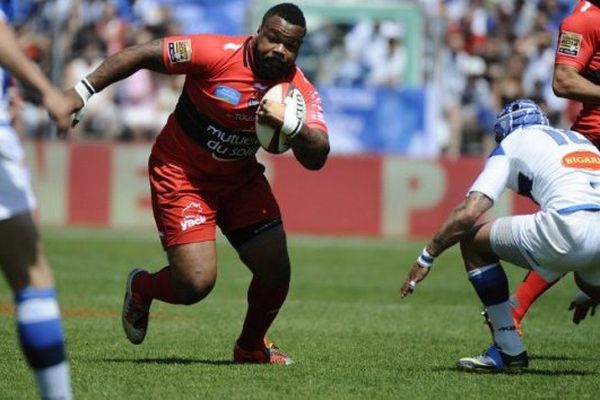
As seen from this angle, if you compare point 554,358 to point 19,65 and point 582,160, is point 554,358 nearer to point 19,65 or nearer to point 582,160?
point 582,160

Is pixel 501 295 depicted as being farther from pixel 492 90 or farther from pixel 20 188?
pixel 492 90

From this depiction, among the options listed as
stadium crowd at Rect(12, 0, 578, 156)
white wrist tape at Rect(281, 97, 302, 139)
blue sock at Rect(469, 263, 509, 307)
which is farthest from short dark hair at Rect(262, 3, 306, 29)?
stadium crowd at Rect(12, 0, 578, 156)

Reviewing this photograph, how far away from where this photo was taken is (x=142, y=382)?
23.6ft

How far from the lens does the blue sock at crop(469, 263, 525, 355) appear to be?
7.60 metres

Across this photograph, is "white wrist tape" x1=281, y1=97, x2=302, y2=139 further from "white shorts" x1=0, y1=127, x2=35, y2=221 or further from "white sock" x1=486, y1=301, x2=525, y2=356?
"white shorts" x1=0, y1=127, x2=35, y2=221

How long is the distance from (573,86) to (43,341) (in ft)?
15.8

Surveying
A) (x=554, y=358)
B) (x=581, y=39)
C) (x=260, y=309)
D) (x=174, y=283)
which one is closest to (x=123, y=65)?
(x=174, y=283)

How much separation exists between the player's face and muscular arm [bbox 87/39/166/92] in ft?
2.08

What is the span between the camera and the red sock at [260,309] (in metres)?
8.24

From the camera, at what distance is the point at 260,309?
8242mm

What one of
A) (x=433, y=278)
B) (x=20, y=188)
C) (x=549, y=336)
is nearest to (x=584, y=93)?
(x=549, y=336)

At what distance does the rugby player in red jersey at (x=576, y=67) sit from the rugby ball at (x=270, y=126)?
226 centimetres

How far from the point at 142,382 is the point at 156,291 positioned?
3.85ft

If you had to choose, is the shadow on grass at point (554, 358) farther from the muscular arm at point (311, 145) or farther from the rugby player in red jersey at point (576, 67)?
the muscular arm at point (311, 145)
